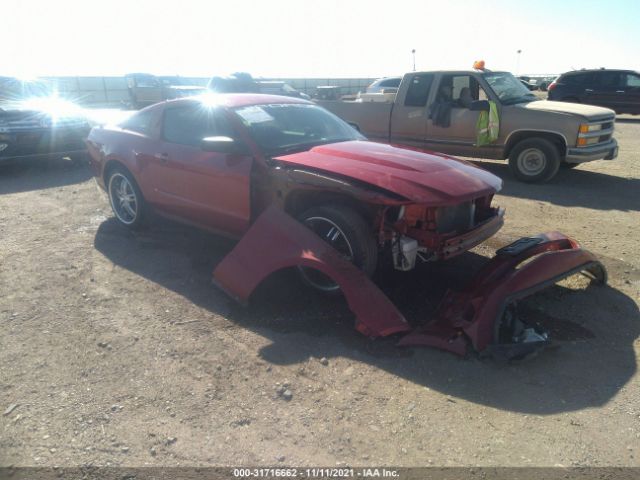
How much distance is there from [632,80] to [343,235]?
706 inches

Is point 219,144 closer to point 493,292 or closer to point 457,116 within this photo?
point 493,292

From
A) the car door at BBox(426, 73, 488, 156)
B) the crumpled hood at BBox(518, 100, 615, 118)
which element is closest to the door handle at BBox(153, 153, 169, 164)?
the car door at BBox(426, 73, 488, 156)

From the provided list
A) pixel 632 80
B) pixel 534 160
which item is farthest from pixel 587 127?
pixel 632 80

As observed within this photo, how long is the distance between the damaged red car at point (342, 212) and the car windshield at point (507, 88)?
4.41 meters

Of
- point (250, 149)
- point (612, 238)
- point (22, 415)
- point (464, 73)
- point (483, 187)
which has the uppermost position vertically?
point (464, 73)

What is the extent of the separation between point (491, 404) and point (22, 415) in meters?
2.72

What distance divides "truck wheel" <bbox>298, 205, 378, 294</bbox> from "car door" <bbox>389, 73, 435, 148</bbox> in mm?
5172

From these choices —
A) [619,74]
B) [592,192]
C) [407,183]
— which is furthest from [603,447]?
[619,74]

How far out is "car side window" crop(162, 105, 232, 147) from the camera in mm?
4458

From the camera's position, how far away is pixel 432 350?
3.16m

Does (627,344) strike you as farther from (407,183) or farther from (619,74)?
(619,74)

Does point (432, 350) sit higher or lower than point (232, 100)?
lower

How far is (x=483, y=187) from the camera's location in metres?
3.78

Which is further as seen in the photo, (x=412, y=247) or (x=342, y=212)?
(x=342, y=212)
